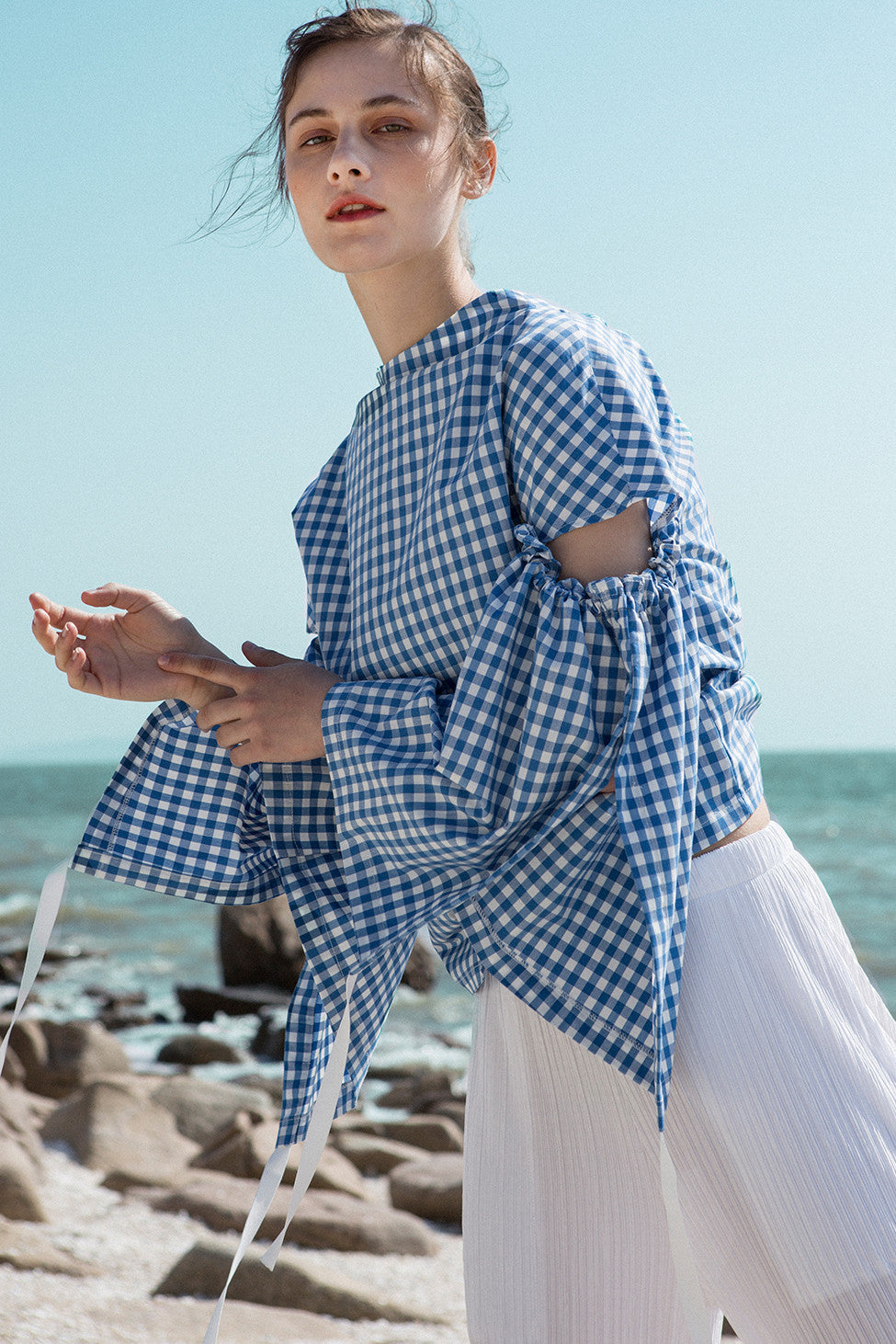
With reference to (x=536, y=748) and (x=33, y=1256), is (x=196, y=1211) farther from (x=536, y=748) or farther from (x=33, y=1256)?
(x=536, y=748)

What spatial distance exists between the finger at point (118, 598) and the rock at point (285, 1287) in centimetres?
212

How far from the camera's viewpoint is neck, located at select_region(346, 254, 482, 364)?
1.53 m

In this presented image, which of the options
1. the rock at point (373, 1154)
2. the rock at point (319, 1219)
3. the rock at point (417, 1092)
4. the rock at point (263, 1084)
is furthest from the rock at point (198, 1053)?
the rock at point (319, 1219)

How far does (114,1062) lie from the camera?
20.6ft

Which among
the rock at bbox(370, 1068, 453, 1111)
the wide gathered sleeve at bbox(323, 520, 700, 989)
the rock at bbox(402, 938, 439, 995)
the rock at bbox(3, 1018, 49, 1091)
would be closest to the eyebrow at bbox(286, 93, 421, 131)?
the wide gathered sleeve at bbox(323, 520, 700, 989)

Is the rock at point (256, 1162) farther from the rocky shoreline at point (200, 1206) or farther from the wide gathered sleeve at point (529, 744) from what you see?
the wide gathered sleeve at point (529, 744)

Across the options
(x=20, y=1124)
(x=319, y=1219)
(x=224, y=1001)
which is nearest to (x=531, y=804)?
(x=319, y=1219)

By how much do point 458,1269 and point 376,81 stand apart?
10.7 feet

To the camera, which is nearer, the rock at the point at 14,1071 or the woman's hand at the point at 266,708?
the woman's hand at the point at 266,708

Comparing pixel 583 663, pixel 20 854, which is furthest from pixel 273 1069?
pixel 20 854

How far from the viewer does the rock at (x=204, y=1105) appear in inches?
194

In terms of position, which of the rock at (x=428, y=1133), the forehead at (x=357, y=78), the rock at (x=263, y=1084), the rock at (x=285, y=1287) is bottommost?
the rock at (x=263, y=1084)

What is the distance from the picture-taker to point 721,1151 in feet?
3.94

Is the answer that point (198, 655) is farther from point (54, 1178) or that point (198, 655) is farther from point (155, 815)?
point (54, 1178)
